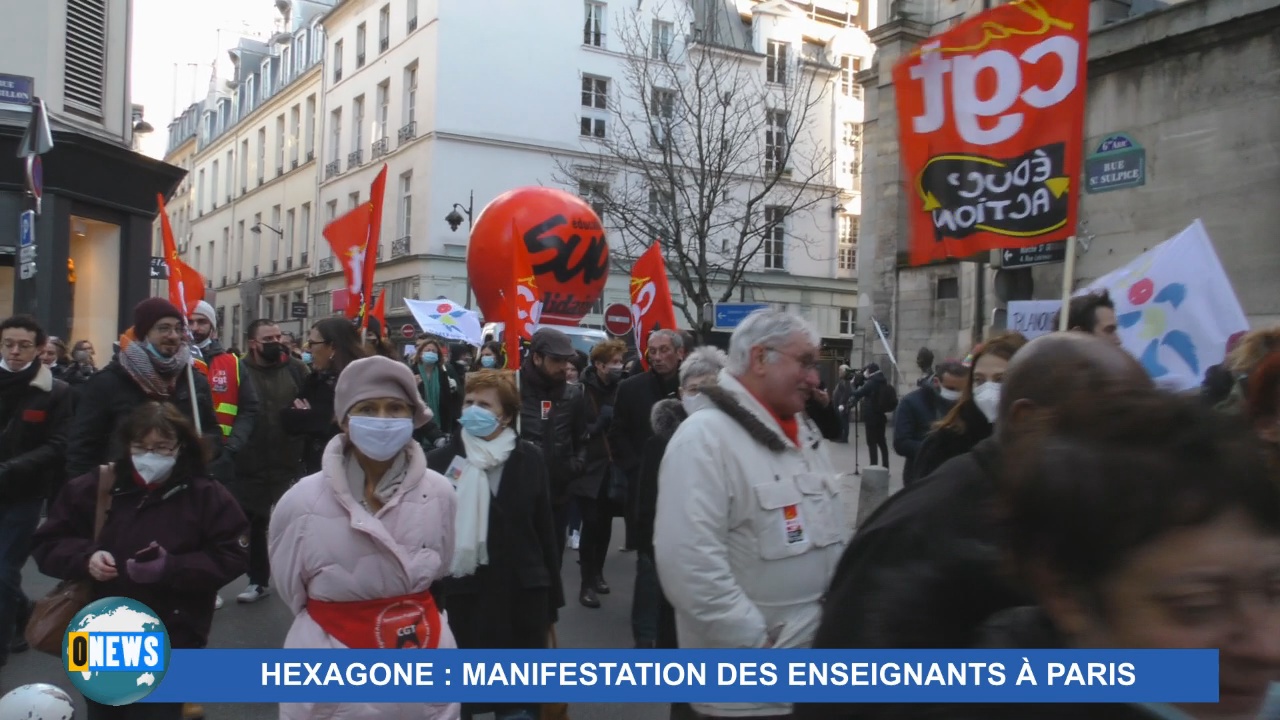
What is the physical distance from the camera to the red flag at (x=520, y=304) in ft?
21.6

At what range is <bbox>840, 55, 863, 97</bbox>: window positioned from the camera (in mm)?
44344

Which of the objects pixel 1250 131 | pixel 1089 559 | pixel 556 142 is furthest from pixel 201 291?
pixel 556 142

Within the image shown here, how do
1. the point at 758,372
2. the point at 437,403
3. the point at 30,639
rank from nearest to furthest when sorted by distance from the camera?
the point at 758,372 < the point at 30,639 < the point at 437,403

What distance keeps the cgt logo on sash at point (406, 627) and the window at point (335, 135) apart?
143 ft

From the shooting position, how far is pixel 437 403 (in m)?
10.7

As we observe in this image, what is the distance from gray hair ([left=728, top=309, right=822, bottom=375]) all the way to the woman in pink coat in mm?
1118

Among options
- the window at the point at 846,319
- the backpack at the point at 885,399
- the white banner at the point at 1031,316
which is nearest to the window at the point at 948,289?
the backpack at the point at 885,399

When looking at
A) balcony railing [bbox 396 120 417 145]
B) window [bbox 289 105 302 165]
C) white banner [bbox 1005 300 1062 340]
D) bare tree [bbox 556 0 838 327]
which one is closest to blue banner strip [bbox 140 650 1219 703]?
white banner [bbox 1005 300 1062 340]

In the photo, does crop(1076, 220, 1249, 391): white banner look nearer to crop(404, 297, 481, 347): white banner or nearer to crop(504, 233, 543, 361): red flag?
crop(504, 233, 543, 361): red flag

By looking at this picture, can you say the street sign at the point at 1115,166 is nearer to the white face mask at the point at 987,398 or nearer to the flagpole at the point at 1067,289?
the flagpole at the point at 1067,289

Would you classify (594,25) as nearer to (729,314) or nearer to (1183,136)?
(729,314)

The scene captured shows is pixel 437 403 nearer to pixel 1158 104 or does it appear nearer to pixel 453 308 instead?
pixel 453 308

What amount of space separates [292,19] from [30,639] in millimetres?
56406

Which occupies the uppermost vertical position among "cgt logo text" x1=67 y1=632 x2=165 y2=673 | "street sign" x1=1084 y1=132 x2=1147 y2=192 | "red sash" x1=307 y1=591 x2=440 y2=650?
"street sign" x1=1084 y1=132 x2=1147 y2=192
